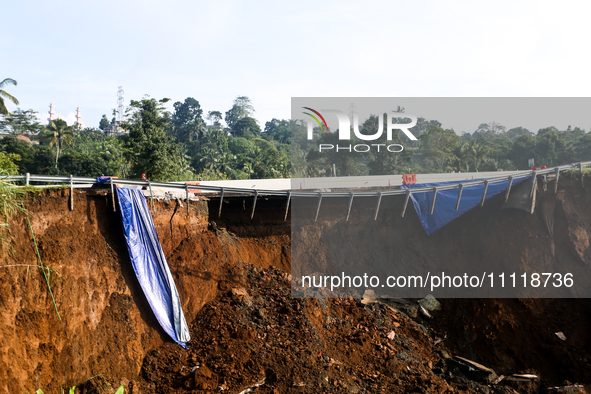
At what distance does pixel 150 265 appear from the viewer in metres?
9.11

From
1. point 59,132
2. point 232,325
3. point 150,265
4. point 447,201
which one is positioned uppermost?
point 59,132

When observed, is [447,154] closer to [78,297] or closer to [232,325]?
[232,325]

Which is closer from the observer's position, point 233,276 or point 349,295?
point 233,276

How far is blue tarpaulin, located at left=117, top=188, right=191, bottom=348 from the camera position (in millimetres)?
8875

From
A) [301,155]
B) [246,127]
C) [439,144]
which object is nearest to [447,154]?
Result: [439,144]

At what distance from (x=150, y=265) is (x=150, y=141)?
12.0 m

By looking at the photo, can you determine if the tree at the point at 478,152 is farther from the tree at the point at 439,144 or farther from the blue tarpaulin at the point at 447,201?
the blue tarpaulin at the point at 447,201

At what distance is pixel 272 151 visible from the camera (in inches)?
1606

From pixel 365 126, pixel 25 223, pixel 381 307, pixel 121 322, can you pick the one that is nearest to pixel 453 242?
pixel 381 307

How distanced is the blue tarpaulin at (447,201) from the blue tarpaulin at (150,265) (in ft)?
28.0

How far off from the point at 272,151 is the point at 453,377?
33513 mm

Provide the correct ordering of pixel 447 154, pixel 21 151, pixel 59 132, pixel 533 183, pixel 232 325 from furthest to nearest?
pixel 59 132
pixel 21 151
pixel 447 154
pixel 533 183
pixel 232 325

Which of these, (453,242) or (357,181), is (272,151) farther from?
(453,242)

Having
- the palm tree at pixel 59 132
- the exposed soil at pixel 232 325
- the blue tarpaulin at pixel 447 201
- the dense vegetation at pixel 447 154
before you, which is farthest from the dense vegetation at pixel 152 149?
the blue tarpaulin at pixel 447 201
